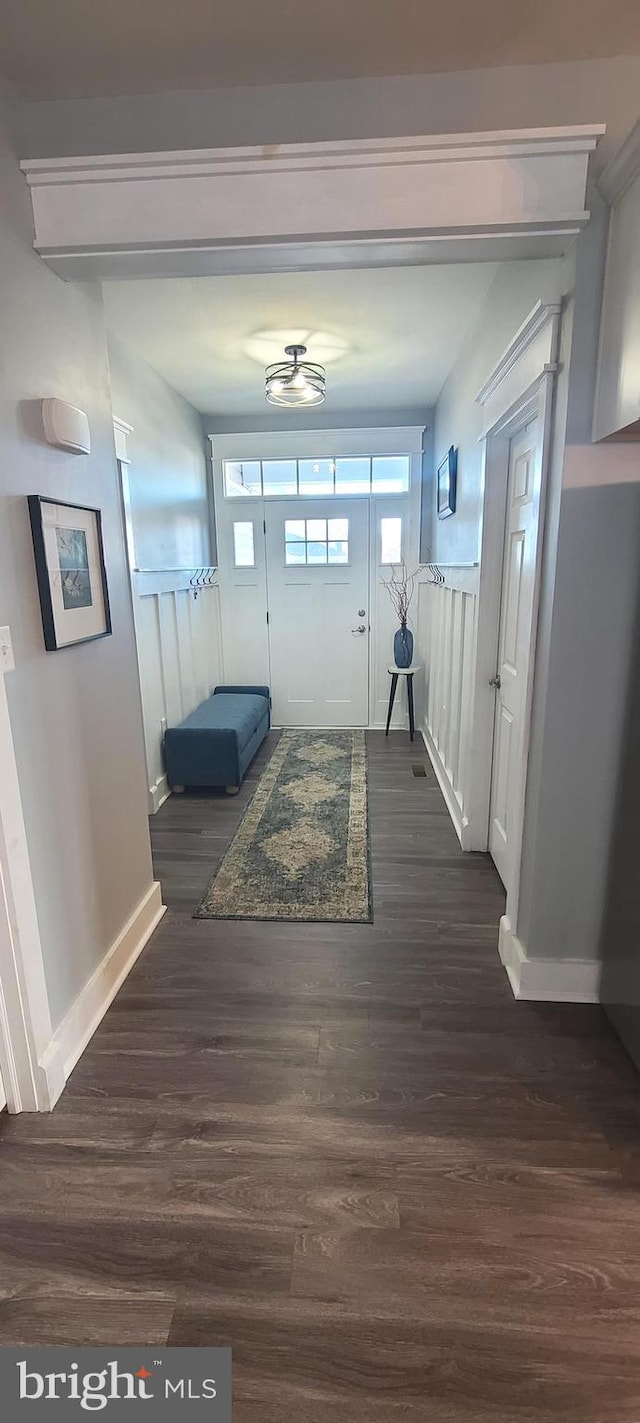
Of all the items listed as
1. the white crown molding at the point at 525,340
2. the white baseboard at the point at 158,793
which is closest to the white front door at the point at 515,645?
the white crown molding at the point at 525,340

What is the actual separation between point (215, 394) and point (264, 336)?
1.34 metres

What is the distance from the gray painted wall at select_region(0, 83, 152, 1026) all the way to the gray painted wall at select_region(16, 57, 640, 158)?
0.18 m

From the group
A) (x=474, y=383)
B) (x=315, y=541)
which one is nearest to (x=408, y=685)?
(x=315, y=541)

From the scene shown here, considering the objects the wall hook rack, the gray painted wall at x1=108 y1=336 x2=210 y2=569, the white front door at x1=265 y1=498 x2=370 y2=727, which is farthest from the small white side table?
the gray painted wall at x1=108 y1=336 x2=210 y2=569

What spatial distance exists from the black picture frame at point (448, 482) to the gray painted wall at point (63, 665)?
7.29ft

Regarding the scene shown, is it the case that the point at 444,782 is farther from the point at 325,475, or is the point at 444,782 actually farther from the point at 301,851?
the point at 325,475

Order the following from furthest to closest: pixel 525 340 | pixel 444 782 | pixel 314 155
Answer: pixel 444 782, pixel 525 340, pixel 314 155

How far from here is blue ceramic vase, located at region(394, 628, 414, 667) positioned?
200 inches

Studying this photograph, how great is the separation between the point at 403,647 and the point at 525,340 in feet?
10.4

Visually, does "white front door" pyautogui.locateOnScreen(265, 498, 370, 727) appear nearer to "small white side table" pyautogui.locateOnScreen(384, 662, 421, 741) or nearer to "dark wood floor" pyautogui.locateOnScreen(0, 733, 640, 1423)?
"small white side table" pyautogui.locateOnScreen(384, 662, 421, 741)

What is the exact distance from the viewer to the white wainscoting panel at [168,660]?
147 inches

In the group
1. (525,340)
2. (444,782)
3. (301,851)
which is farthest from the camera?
(444,782)

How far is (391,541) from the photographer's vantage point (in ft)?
17.0

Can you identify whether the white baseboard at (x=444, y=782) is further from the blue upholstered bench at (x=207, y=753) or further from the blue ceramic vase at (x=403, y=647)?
the blue upholstered bench at (x=207, y=753)
